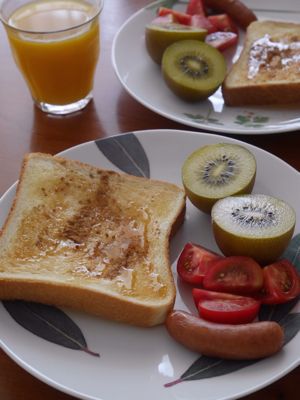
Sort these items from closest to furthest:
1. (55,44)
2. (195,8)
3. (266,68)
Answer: (55,44), (266,68), (195,8)

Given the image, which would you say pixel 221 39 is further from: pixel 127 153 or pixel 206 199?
pixel 206 199

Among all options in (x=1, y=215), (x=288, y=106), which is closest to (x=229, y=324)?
(x=1, y=215)

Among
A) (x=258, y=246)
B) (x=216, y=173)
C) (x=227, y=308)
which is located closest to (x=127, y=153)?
(x=216, y=173)

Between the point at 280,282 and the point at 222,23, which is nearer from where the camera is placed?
the point at 280,282

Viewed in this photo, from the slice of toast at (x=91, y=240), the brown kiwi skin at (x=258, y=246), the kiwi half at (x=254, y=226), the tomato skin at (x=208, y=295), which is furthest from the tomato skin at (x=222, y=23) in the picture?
the tomato skin at (x=208, y=295)

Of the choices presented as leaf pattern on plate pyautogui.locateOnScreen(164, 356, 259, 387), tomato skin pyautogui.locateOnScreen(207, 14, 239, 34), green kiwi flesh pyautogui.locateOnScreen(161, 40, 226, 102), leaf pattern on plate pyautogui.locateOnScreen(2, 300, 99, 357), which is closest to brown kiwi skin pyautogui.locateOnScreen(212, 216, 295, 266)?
leaf pattern on plate pyautogui.locateOnScreen(164, 356, 259, 387)
